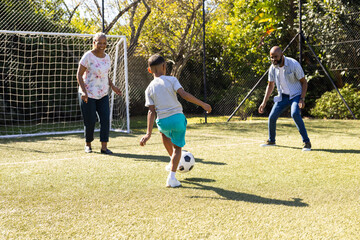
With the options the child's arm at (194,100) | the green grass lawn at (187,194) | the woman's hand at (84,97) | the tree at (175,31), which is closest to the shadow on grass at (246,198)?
the green grass lawn at (187,194)

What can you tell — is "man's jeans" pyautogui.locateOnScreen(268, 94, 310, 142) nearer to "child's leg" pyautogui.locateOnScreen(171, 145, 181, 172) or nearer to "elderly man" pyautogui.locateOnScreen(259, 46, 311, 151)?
"elderly man" pyautogui.locateOnScreen(259, 46, 311, 151)

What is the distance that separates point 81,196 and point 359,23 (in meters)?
10.5

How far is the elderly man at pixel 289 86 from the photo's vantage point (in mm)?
6164

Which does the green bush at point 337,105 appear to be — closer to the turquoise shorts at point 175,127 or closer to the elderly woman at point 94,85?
the elderly woman at point 94,85

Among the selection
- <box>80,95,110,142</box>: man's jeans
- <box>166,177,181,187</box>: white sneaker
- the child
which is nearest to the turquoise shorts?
the child

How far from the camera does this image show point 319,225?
9.09 feet

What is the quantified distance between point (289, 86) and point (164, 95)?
2959 millimetres

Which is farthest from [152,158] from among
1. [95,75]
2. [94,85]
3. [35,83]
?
[35,83]

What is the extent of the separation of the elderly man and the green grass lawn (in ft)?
1.37

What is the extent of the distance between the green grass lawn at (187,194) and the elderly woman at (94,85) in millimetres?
485

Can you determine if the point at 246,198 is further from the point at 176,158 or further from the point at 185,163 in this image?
the point at 185,163

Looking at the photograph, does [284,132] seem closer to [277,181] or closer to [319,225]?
[277,181]

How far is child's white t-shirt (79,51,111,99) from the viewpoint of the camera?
6086 mm

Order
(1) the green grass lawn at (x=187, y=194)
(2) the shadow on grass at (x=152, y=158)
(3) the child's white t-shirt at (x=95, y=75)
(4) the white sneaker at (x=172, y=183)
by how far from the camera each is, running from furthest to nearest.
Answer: (3) the child's white t-shirt at (x=95, y=75) < (2) the shadow on grass at (x=152, y=158) < (4) the white sneaker at (x=172, y=183) < (1) the green grass lawn at (x=187, y=194)
